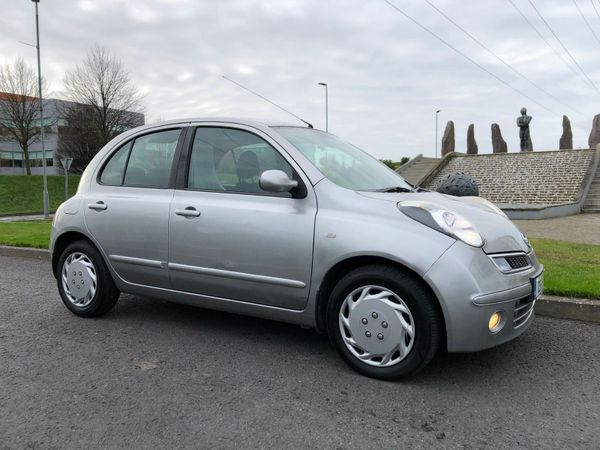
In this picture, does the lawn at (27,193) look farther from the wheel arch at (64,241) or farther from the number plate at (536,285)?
the number plate at (536,285)

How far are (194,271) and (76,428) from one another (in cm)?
144

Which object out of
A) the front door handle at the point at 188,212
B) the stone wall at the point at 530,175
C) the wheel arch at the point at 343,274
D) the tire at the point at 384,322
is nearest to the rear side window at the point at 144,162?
the front door handle at the point at 188,212

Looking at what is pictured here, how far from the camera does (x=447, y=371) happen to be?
A: 3.35 metres

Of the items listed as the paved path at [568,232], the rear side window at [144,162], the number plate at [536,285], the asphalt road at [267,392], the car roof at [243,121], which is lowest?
the asphalt road at [267,392]

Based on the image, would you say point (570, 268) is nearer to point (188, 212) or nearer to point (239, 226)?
point (239, 226)

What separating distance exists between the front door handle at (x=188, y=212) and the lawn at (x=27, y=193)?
3329 cm

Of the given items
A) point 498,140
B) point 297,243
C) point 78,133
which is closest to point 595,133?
point 498,140

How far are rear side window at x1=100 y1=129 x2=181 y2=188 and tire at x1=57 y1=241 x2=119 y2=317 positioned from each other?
642mm

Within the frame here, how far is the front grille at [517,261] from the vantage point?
3162 millimetres

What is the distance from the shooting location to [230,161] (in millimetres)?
3908

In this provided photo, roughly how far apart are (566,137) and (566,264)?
3165cm

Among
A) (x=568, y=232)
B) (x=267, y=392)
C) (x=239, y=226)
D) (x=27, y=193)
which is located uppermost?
(x=239, y=226)

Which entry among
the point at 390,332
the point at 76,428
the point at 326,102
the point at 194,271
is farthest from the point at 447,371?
the point at 326,102

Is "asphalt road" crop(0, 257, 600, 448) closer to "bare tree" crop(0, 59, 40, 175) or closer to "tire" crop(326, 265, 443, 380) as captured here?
"tire" crop(326, 265, 443, 380)
